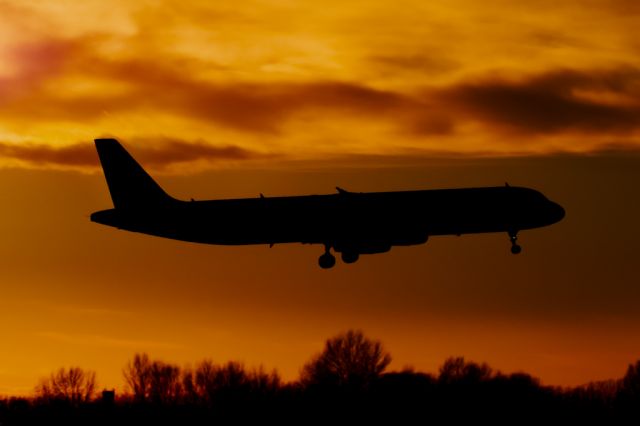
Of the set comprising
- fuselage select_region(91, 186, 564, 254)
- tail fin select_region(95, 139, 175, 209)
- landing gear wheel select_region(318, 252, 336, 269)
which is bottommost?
landing gear wheel select_region(318, 252, 336, 269)

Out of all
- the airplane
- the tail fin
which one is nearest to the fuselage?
the airplane

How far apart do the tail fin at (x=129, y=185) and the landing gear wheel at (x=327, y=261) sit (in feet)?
82.4

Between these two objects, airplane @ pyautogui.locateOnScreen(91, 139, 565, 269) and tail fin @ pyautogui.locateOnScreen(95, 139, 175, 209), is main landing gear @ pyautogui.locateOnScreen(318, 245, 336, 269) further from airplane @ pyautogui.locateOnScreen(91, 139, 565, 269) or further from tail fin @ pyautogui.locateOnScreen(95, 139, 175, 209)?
tail fin @ pyautogui.locateOnScreen(95, 139, 175, 209)

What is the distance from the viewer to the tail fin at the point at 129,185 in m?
196

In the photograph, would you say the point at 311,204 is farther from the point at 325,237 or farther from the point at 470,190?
the point at 470,190

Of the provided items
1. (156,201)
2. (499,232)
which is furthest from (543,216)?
(156,201)

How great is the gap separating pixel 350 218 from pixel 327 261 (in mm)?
6413

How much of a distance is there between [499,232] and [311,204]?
75.2 feet

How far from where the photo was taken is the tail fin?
19575 cm

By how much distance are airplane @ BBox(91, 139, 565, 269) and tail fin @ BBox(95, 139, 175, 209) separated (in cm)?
428

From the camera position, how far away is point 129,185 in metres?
197

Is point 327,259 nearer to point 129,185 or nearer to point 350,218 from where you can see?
point 350,218

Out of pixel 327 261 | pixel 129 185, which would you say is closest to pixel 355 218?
pixel 327 261

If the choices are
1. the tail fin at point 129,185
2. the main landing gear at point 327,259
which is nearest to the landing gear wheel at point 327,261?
the main landing gear at point 327,259
